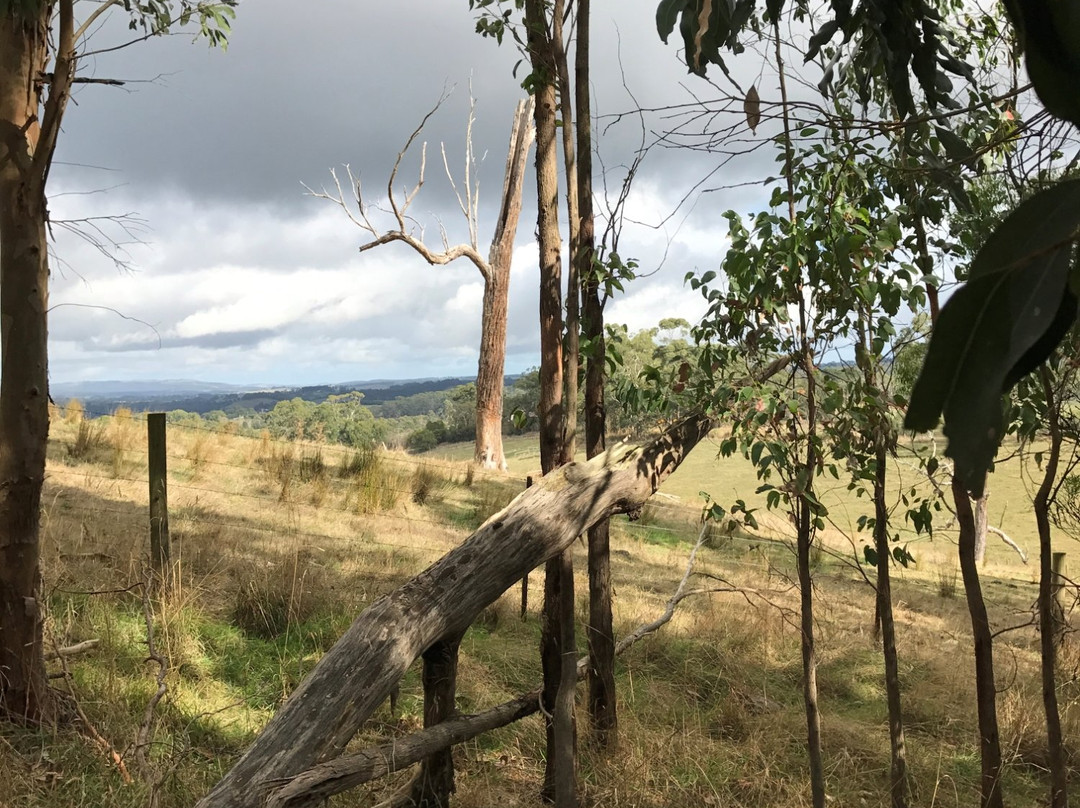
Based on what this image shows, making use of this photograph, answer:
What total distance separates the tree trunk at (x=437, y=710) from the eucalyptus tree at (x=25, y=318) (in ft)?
5.65

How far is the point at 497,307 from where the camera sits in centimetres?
1227

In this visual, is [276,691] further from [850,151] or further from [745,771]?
[850,151]

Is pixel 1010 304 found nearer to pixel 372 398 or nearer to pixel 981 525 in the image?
pixel 981 525

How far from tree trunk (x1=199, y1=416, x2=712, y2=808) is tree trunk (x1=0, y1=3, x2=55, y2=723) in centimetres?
179

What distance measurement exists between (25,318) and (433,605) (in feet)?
6.83

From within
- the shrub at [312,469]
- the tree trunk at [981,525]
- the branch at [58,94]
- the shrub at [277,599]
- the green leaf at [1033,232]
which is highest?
the branch at [58,94]

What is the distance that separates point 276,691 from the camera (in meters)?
3.45

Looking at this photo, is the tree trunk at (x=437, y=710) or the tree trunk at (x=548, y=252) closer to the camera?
the tree trunk at (x=437, y=710)

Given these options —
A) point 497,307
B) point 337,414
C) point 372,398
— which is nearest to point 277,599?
point 497,307

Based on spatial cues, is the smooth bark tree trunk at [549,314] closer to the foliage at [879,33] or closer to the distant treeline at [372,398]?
the foliage at [879,33]

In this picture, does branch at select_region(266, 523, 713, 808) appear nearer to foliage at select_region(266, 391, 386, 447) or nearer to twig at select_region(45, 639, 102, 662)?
twig at select_region(45, 639, 102, 662)

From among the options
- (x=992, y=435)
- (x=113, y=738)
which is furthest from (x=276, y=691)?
(x=992, y=435)

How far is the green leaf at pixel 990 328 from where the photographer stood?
0.52 m

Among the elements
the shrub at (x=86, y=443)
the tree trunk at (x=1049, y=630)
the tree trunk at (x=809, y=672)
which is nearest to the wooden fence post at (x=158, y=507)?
the tree trunk at (x=809, y=672)
